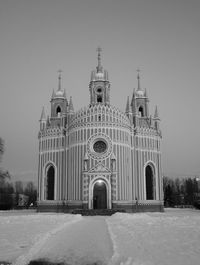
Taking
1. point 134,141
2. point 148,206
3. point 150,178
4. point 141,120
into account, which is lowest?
point 148,206

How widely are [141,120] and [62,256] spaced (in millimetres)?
53386

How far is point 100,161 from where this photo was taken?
53.8 m

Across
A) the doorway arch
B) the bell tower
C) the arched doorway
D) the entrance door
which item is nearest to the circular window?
the doorway arch

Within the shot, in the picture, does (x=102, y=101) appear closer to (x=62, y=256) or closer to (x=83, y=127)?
(x=83, y=127)

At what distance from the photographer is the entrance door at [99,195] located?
175ft

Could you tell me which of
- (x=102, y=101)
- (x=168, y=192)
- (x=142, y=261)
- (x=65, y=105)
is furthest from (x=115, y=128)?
(x=168, y=192)

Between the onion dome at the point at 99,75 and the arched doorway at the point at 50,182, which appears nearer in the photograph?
the arched doorway at the point at 50,182

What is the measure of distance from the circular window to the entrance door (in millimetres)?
5537

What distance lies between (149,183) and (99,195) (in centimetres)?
1085

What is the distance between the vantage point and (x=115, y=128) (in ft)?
184

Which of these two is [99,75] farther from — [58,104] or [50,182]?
[50,182]

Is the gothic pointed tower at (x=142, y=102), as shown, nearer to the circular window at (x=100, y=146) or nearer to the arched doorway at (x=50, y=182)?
the circular window at (x=100, y=146)

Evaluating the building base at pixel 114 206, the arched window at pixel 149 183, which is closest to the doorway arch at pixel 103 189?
the building base at pixel 114 206

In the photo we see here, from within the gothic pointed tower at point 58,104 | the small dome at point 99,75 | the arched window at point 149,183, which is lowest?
the arched window at point 149,183
